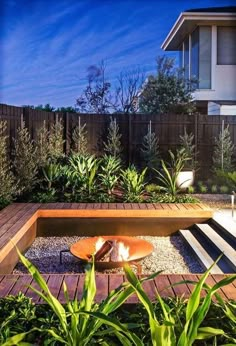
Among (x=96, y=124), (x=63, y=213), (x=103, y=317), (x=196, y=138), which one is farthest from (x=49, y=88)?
(x=103, y=317)

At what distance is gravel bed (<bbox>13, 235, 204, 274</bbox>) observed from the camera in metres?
4.40

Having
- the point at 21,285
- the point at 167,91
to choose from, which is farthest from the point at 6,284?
the point at 167,91

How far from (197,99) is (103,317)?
12.7 m

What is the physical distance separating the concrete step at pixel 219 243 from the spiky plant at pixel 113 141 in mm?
3947

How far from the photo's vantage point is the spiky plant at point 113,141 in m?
9.27

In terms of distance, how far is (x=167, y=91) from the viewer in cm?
1378

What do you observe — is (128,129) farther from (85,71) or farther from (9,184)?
(85,71)

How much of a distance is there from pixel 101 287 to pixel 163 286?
412 mm

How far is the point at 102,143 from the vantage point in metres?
9.59

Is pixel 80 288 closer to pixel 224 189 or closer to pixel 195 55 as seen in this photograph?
pixel 224 189

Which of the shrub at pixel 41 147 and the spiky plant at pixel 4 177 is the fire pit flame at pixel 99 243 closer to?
the spiky plant at pixel 4 177

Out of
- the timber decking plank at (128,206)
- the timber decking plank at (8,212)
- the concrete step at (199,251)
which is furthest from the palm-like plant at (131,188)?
the timber decking plank at (8,212)

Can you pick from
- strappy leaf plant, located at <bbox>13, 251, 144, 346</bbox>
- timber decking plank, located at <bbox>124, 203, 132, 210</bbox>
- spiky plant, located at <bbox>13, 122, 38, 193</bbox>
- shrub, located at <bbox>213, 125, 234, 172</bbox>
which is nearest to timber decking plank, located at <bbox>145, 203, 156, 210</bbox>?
timber decking plank, located at <bbox>124, 203, 132, 210</bbox>

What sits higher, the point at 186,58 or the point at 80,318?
the point at 186,58
